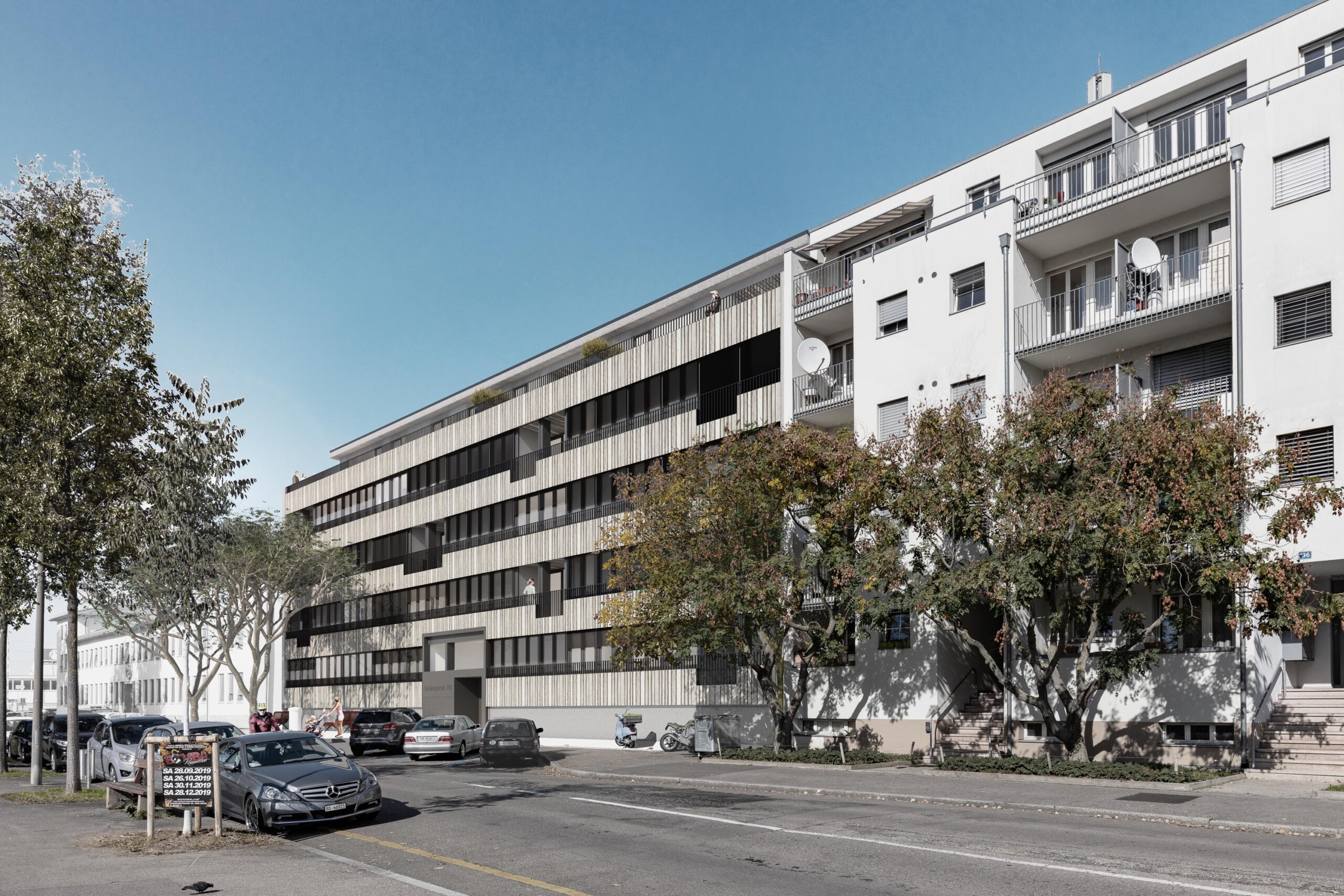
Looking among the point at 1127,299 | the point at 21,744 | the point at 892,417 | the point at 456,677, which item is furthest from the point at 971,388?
the point at 21,744

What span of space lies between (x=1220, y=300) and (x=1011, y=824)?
44.7ft

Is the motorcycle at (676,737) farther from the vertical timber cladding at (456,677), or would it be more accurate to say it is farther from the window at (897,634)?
the vertical timber cladding at (456,677)

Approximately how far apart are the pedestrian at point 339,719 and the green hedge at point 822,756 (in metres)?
29.6

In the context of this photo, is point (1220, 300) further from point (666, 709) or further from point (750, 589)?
point (666, 709)

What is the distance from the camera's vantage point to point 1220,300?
25.0 metres

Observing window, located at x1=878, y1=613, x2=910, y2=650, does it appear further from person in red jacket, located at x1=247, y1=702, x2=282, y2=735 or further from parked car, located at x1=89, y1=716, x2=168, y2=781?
person in red jacket, located at x1=247, y1=702, x2=282, y2=735

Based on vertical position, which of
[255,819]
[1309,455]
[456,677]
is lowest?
[456,677]

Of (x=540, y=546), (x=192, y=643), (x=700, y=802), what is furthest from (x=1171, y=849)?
(x=192, y=643)

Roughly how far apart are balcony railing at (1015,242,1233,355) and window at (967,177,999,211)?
295cm

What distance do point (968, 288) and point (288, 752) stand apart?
66.6 feet

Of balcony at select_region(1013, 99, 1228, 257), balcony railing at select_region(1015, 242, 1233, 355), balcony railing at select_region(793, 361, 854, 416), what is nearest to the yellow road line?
balcony railing at select_region(1015, 242, 1233, 355)

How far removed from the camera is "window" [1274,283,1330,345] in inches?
907

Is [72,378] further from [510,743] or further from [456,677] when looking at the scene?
[456,677]

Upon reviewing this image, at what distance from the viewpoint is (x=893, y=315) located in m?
33.1
